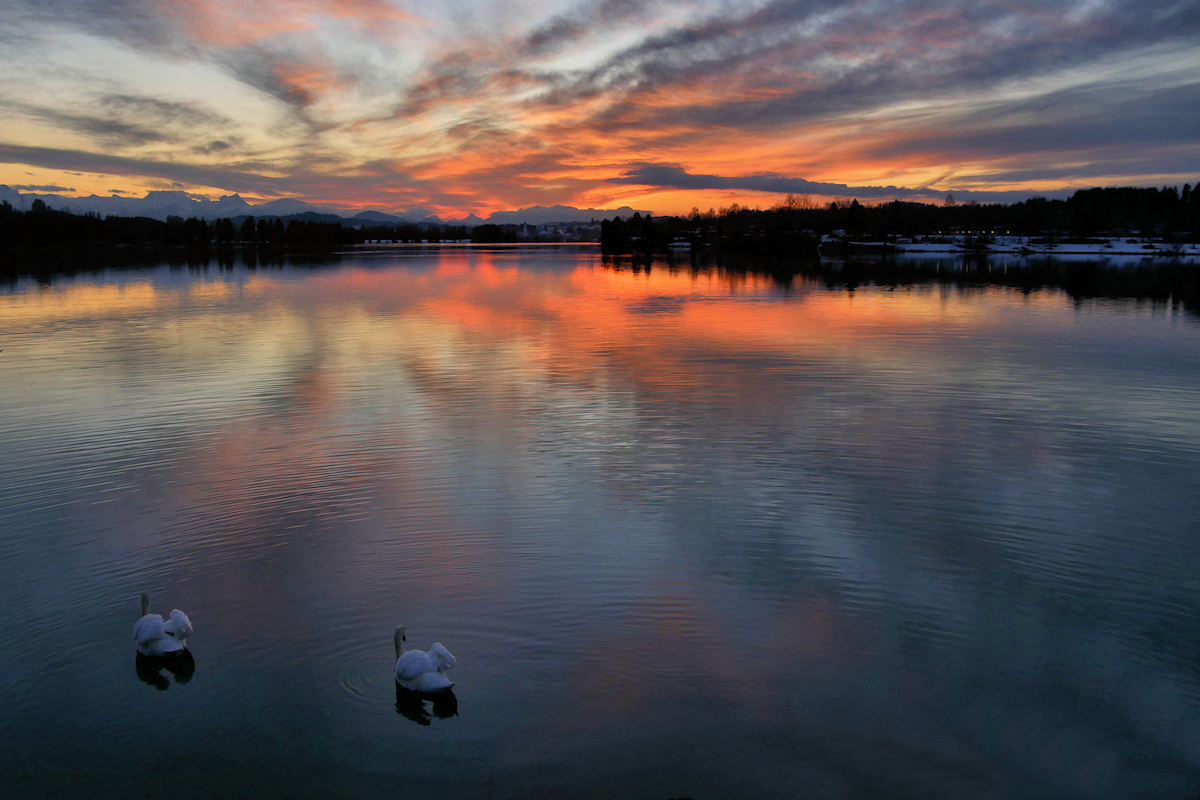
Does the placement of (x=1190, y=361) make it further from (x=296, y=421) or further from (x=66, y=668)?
(x=66, y=668)

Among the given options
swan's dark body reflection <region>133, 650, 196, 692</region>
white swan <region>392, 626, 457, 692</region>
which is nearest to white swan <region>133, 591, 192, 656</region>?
swan's dark body reflection <region>133, 650, 196, 692</region>

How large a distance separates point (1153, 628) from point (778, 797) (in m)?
5.52

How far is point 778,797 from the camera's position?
652 centimetres

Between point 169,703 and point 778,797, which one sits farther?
point 169,703

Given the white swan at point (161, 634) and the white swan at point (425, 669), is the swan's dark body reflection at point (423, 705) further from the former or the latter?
the white swan at point (161, 634)

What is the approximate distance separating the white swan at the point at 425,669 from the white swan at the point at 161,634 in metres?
2.46

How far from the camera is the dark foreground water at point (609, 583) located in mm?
7000

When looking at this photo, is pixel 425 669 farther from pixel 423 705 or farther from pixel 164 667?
pixel 164 667

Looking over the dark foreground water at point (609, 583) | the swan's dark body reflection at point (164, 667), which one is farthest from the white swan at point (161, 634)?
the dark foreground water at point (609, 583)

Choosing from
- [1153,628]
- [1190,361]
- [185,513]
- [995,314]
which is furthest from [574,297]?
[1153,628]

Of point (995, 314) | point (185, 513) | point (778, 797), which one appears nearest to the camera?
point (778, 797)

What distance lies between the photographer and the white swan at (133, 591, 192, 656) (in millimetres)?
8211

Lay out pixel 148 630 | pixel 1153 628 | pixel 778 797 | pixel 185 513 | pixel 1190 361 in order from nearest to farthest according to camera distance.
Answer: pixel 778 797, pixel 148 630, pixel 1153 628, pixel 185 513, pixel 1190 361

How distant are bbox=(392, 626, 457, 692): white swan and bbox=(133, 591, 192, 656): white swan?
8.06ft
